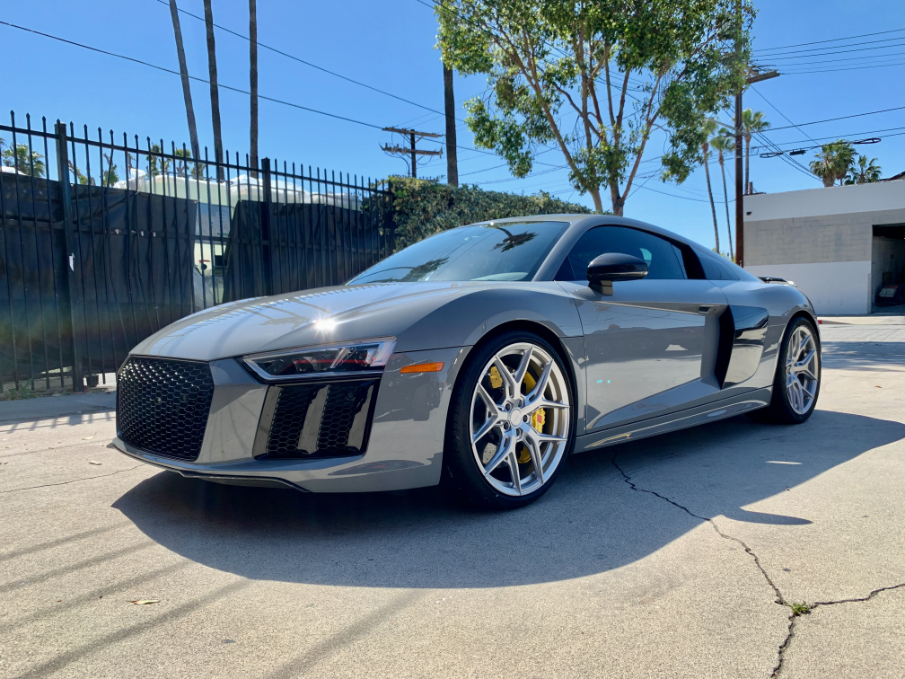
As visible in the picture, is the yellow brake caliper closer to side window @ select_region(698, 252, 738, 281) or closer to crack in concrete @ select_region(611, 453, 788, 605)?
crack in concrete @ select_region(611, 453, 788, 605)

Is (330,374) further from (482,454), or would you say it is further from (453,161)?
(453,161)

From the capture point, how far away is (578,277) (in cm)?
356

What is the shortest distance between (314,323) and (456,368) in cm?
57

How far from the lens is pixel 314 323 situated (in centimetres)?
270

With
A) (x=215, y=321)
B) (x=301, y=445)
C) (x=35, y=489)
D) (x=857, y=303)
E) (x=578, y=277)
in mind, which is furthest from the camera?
(x=857, y=303)

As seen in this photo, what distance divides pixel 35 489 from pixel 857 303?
3003 centimetres

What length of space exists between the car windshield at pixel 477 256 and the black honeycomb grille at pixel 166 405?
4.21ft

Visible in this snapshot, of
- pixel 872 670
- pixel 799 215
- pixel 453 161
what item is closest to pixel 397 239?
pixel 453 161

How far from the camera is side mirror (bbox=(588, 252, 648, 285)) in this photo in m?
3.33

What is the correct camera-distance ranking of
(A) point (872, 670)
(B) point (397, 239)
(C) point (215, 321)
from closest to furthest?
(A) point (872, 670) → (C) point (215, 321) → (B) point (397, 239)

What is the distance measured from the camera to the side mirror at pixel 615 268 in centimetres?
333

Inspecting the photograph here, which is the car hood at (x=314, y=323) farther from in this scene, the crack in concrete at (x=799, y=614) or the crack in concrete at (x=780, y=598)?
the crack in concrete at (x=799, y=614)

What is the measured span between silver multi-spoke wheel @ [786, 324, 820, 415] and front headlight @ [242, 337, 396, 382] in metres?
3.33

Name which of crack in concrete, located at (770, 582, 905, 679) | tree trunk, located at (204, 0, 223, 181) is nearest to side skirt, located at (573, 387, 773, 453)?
crack in concrete, located at (770, 582, 905, 679)
